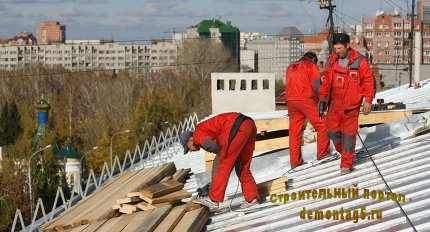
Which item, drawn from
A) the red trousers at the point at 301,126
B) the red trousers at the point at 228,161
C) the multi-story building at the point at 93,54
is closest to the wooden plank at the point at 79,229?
the red trousers at the point at 228,161

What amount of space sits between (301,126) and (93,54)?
142 meters

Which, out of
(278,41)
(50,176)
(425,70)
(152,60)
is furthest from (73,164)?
(278,41)

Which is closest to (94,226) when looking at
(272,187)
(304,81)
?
(272,187)

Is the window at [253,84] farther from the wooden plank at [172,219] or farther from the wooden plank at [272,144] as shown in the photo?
the wooden plank at [172,219]

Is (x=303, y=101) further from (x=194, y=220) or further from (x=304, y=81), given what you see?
(x=194, y=220)

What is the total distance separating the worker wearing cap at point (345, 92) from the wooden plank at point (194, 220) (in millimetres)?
1759

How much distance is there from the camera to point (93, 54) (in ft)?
495

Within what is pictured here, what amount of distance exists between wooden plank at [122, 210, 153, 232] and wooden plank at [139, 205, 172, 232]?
4cm

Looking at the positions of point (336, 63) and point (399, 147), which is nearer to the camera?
point (336, 63)

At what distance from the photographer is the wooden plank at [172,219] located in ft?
24.4

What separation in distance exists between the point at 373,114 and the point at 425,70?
149 feet

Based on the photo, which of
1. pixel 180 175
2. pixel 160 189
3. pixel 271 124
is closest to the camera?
pixel 160 189

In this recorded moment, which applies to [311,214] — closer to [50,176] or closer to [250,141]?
[250,141]

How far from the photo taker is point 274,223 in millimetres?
7988
